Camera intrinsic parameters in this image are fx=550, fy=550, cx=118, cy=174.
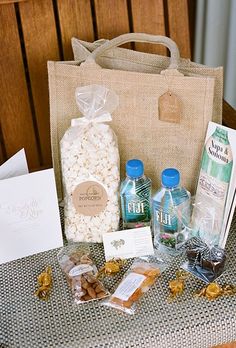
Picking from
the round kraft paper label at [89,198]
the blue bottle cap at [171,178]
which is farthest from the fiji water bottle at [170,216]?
the round kraft paper label at [89,198]

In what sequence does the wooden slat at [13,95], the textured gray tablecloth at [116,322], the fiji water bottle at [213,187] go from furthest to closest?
the wooden slat at [13,95]
the fiji water bottle at [213,187]
the textured gray tablecloth at [116,322]

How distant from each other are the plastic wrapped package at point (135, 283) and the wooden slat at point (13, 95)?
0.46 meters

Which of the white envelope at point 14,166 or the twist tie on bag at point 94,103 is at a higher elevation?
the twist tie on bag at point 94,103

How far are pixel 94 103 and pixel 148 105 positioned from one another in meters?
0.12

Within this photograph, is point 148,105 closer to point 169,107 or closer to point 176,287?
point 169,107

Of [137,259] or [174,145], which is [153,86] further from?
[137,259]

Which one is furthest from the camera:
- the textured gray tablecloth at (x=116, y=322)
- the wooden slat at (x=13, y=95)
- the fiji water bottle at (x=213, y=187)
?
the wooden slat at (x=13, y=95)

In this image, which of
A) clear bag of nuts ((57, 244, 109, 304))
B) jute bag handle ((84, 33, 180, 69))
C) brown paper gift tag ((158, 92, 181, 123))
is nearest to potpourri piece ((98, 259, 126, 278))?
clear bag of nuts ((57, 244, 109, 304))

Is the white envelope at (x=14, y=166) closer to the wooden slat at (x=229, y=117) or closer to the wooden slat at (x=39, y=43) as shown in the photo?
the wooden slat at (x=39, y=43)

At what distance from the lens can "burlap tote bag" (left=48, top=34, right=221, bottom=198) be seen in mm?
1152

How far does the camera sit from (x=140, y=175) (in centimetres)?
114

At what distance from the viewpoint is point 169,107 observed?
1162 mm

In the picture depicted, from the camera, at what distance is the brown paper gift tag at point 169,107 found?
1153 millimetres

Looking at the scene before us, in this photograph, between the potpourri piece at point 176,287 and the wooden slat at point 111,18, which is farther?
the wooden slat at point 111,18
